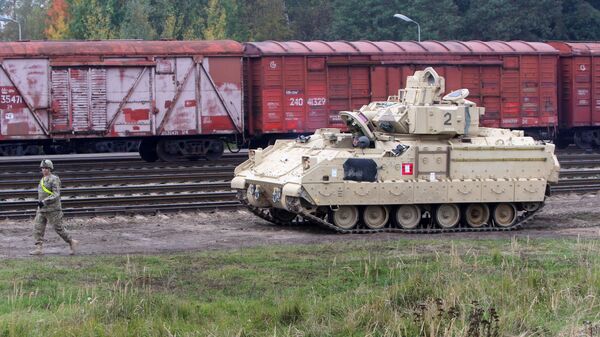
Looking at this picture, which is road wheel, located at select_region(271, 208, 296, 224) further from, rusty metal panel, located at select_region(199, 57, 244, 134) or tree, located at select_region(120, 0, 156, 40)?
tree, located at select_region(120, 0, 156, 40)

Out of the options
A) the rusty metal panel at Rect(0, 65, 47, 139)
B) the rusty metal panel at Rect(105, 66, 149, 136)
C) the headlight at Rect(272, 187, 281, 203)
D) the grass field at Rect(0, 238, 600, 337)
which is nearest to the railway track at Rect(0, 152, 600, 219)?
the rusty metal panel at Rect(0, 65, 47, 139)

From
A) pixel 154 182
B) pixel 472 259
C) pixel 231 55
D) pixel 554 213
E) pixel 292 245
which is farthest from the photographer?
pixel 231 55

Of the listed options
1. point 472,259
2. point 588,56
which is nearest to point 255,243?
point 472,259

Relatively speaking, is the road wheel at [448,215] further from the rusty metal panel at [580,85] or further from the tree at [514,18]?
the tree at [514,18]

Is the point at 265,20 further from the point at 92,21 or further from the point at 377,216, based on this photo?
the point at 377,216

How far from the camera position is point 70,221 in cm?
2138

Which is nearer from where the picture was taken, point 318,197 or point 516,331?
point 516,331

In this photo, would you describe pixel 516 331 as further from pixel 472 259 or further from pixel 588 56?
pixel 588 56

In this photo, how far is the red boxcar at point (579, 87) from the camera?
113ft

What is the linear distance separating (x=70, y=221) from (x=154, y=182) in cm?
498

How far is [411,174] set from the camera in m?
20.1

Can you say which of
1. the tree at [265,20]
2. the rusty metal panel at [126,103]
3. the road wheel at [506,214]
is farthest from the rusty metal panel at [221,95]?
Answer: the tree at [265,20]

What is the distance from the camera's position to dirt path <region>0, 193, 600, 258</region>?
1822 centimetres

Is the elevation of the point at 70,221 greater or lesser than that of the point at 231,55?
lesser
